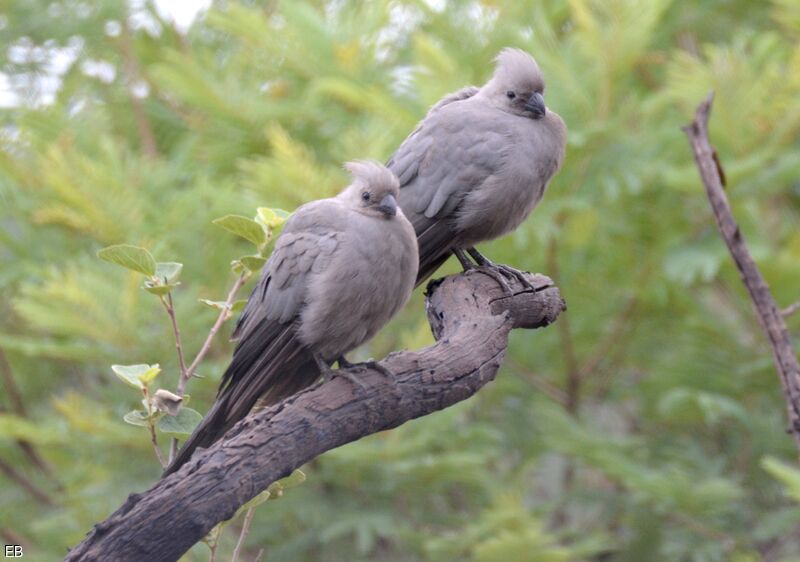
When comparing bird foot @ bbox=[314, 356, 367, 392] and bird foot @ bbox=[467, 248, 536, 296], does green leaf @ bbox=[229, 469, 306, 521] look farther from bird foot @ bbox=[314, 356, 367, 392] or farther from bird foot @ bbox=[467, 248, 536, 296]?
bird foot @ bbox=[467, 248, 536, 296]

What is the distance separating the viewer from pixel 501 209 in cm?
422

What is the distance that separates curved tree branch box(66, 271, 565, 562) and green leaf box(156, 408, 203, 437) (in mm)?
162

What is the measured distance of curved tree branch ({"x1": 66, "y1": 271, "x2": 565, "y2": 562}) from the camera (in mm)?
2459

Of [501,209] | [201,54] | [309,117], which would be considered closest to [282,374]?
[501,209]

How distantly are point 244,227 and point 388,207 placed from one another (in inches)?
23.0

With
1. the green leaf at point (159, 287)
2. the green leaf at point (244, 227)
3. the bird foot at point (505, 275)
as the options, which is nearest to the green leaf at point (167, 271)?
the green leaf at point (159, 287)

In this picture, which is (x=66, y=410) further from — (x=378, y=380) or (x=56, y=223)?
(x=378, y=380)

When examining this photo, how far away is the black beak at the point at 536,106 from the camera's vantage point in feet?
14.6

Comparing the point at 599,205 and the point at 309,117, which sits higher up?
the point at 309,117

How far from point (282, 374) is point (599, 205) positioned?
12.2 ft

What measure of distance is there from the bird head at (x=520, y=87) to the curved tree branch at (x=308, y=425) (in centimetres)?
90

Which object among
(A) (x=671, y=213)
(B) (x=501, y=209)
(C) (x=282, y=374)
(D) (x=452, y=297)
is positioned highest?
(A) (x=671, y=213)

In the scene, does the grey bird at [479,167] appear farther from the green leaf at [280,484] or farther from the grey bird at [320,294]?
the green leaf at [280,484]

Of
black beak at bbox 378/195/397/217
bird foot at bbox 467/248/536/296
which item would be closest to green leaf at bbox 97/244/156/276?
black beak at bbox 378/195/397/217
